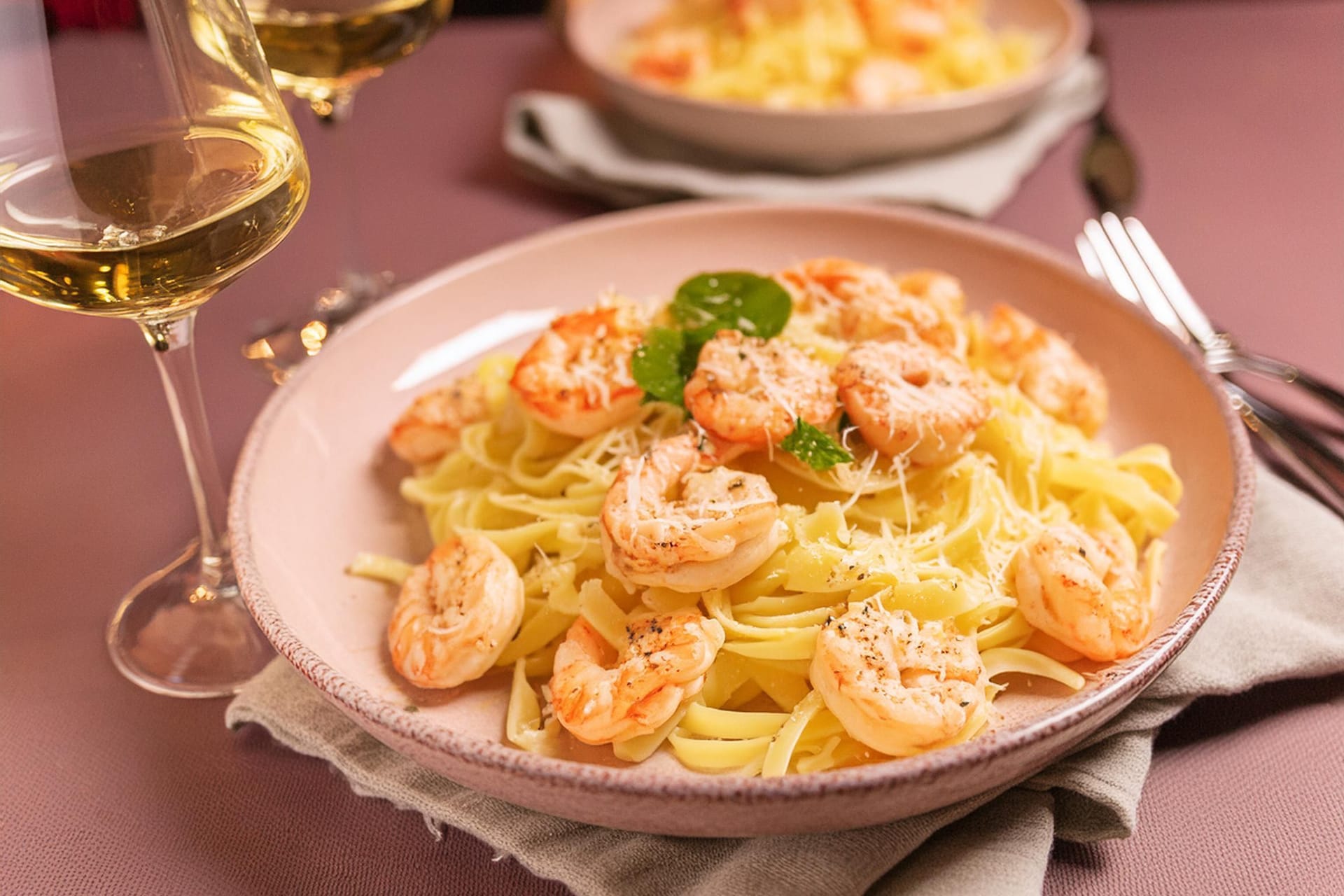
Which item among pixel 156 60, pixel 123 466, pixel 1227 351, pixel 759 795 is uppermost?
pixel 156 60

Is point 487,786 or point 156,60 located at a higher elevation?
point 156,60

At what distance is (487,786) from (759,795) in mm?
460

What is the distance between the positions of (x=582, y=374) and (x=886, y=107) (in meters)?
2.10

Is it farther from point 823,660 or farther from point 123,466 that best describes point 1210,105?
point 123,466

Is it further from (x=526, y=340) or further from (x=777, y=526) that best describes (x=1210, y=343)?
(x=526, y=340)

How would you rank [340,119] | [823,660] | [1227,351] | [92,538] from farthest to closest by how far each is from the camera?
[340,119]
[1227,351]
[92,538]
[823,660]

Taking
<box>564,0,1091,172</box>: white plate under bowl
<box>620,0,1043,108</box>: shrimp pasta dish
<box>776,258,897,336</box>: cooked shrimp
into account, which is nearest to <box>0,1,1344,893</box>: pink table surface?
<box>564,0,1091,172</box>: white plate under bowl

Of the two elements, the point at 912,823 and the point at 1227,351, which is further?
the point at 1227,351

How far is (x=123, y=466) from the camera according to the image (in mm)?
3223

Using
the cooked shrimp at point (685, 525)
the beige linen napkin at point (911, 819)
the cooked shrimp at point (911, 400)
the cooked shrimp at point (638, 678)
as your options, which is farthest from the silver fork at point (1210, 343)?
the cooked shrimp at point (638, 678)

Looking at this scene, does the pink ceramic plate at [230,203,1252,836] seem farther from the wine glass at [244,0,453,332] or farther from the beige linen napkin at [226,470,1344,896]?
the wine glass at [244,0,453,332]

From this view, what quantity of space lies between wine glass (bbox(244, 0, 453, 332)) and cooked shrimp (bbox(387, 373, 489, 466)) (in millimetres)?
901

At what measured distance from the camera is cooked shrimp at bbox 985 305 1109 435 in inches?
107

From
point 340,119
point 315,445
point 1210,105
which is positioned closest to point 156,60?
point 315,445
